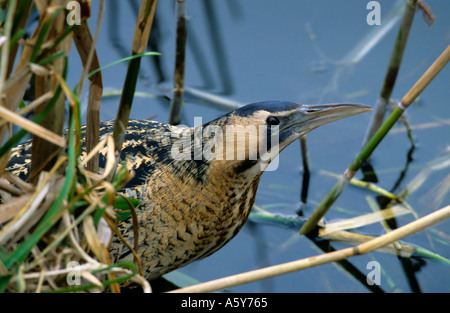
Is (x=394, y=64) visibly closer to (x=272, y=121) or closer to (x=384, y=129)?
(x=384, y=129)

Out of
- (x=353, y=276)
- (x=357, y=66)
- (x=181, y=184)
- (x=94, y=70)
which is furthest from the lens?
(x=357, y=66)

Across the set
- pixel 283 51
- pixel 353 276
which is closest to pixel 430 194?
pixel 353 276

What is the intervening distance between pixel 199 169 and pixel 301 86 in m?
1.77

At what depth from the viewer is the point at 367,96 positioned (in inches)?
146

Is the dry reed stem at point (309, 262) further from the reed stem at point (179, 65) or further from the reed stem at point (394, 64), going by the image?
Answer: the reed stem at point (179, 65)

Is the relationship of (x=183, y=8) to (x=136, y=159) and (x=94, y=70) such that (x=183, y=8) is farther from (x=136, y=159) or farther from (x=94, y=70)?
(x=94, y=70)

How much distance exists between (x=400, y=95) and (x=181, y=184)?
6.36 feet

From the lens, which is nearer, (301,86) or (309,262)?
(309,262)

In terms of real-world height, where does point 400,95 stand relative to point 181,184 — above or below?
above

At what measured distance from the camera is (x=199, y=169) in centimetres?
223

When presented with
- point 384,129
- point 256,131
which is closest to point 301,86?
point 384,129

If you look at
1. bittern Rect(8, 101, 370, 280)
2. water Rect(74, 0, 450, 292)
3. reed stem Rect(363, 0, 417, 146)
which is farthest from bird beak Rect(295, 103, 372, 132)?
water Rect(74, 0, 450, 292)

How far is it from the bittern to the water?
2.01 feet

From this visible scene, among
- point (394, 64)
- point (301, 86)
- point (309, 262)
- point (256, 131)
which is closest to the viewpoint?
point (309, 262)
